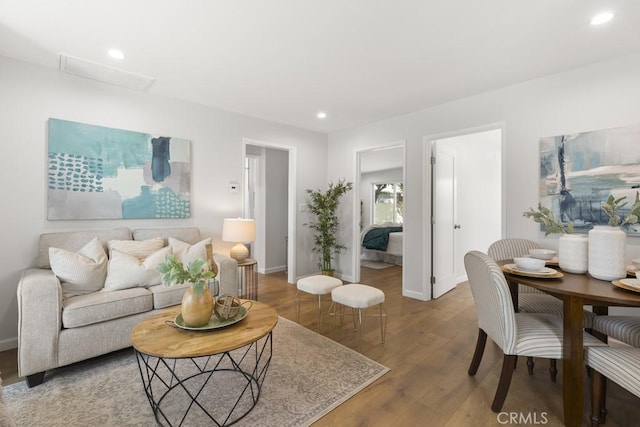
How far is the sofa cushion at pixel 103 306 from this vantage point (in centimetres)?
201

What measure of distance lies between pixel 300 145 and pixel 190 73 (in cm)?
208

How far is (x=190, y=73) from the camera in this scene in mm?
2740

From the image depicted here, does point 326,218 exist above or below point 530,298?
above

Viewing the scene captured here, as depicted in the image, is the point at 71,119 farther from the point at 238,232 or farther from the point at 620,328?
the point at 620,328

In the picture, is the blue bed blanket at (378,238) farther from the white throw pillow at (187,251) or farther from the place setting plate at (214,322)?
the place setting plate at (214,322)

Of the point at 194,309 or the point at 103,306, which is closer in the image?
the point at 194,309

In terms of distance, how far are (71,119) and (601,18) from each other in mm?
4322

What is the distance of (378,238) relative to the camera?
6.00 m

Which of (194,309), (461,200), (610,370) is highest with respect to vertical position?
(461,200)

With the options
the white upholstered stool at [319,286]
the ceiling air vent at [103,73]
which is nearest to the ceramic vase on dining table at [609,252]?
the white upholstered stool at [319,286]

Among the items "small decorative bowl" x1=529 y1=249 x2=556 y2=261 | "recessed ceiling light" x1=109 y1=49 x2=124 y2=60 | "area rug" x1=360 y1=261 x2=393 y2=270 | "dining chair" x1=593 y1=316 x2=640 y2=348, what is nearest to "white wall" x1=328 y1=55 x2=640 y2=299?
"small decorative bowl" x1=529 y1=249 x2=556 y2=261

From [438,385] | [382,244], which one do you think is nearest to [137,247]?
[438,385]

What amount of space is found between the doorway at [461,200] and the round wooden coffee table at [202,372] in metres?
2.66

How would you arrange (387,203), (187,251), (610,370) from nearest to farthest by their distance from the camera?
(610,370)
(187,251)
(387,203)
